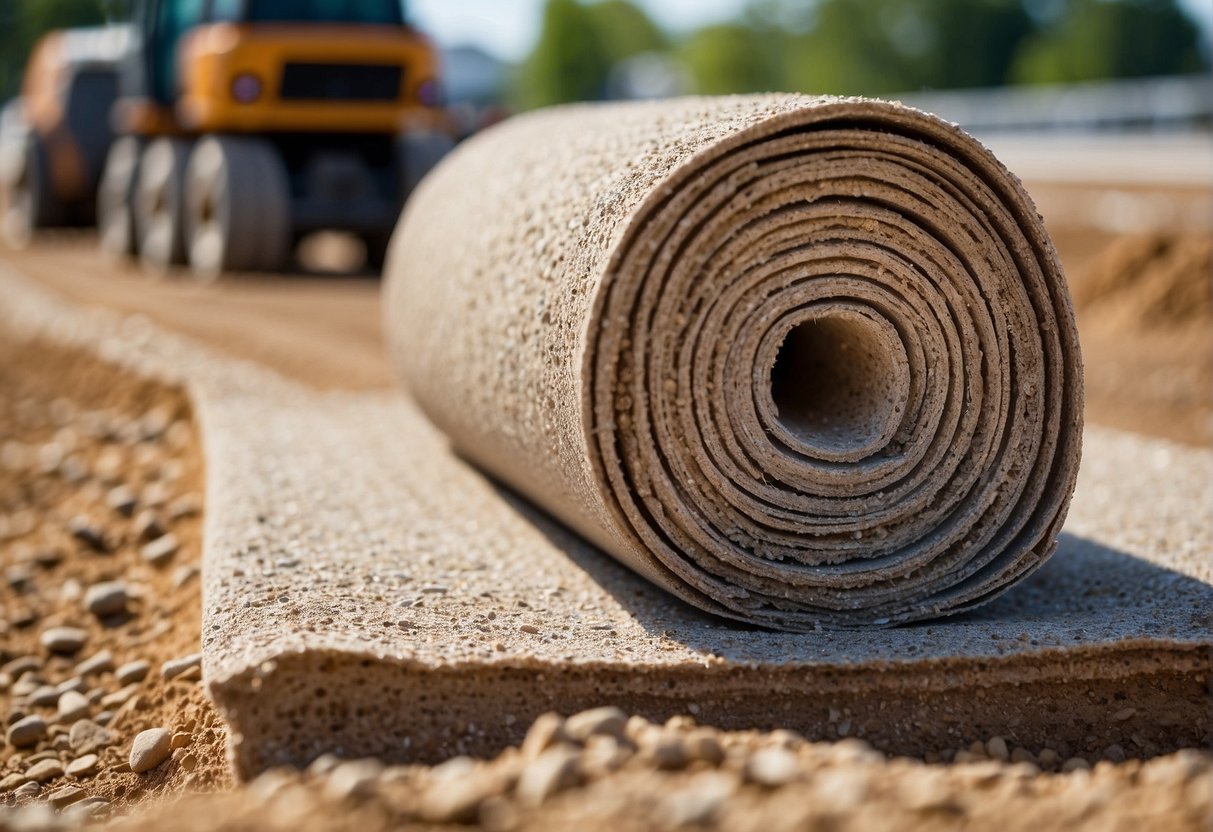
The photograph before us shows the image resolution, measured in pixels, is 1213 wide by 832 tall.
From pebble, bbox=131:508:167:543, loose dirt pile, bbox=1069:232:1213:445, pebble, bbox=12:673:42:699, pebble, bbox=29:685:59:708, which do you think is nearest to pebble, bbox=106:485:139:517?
pebble, bbox=131:508:167:543

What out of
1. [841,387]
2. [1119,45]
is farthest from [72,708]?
[1119,45]

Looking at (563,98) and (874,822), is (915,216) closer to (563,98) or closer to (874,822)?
(874,822)

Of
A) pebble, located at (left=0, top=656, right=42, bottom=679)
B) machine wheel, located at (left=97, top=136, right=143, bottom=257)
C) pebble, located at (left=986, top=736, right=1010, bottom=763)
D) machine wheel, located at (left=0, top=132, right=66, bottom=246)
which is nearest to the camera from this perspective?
pebble, located at (left=986, top=736, right=1010, bottom=763)

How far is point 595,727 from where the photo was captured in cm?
268

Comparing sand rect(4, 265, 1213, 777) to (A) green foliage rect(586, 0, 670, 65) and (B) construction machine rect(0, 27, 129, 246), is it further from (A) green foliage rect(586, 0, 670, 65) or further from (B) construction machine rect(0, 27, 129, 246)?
(A) green foliage rect(586, 0, 670, 65)

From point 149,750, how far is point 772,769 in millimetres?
1689

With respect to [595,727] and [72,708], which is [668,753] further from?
[72,708]

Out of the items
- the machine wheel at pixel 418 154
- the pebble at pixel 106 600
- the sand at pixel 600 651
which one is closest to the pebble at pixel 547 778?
the sand at pixel 600 651

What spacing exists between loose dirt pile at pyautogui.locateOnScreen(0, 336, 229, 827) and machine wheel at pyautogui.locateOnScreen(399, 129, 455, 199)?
3.86 meters

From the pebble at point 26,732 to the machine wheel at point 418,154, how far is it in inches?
→ 317

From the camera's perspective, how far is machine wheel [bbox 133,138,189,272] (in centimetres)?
1216

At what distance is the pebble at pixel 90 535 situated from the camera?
5352 mm

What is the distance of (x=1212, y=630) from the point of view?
3.33 metres

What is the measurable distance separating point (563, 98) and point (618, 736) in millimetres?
50199
